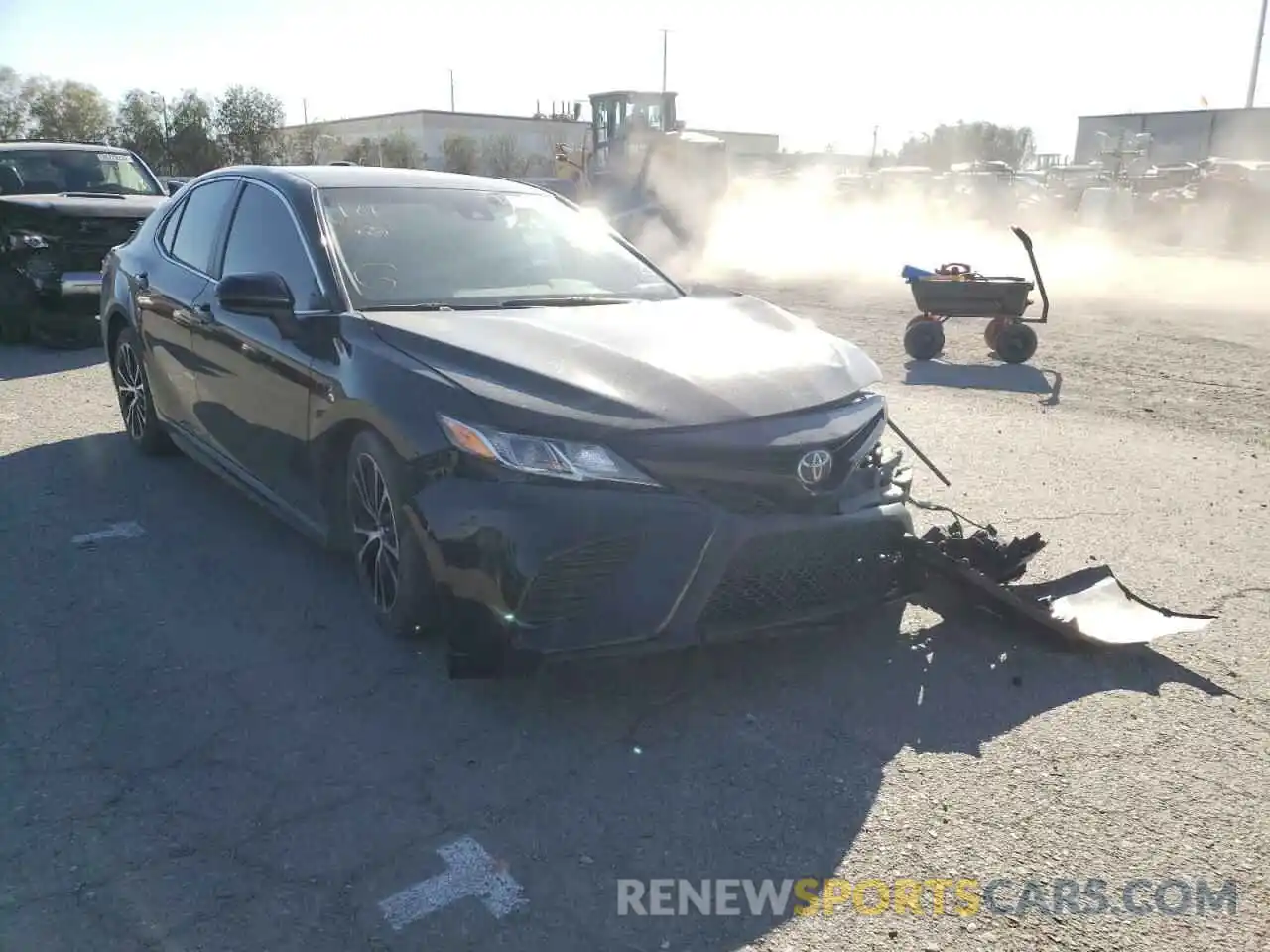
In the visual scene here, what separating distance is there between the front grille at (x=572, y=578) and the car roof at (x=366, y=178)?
2405 mm

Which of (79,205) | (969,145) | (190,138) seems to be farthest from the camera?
(969,145)

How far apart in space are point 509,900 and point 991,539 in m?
2.43

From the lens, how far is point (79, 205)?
9680 mm

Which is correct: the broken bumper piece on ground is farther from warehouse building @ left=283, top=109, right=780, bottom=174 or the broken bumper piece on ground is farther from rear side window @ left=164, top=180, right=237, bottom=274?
warehouse building @ left=283, top=109, right=780, bottom=174

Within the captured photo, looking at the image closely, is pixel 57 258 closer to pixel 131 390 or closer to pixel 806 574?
pixel 131 390

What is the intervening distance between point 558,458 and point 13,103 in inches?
2068

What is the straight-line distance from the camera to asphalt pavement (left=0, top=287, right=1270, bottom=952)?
241cm

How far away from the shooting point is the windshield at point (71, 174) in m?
10.7

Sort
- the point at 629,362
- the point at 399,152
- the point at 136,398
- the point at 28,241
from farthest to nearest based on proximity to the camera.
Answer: the point at 399,152
the point at 28,241
the point at 136,398
the point at 629,362

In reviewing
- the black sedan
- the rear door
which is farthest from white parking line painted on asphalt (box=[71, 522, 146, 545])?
the black sedan

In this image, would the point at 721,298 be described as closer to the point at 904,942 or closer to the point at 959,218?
the point at 904,942

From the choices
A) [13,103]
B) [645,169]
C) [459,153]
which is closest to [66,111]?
[13,103]

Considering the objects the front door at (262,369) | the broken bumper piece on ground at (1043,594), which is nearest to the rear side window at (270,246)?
the front door at (262,369)

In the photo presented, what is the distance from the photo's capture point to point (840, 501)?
3.31 metres
